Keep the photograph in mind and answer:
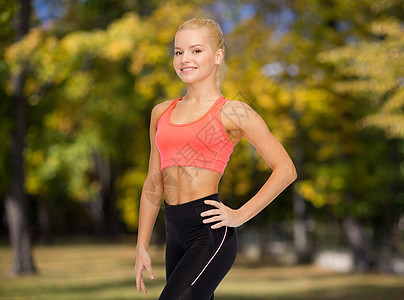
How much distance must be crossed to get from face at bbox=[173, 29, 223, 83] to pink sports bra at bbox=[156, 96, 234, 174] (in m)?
0.21

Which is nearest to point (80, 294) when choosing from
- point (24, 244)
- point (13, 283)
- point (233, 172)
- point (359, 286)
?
point (13, 283)

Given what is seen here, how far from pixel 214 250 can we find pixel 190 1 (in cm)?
1388

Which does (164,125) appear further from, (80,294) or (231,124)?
(80,294)

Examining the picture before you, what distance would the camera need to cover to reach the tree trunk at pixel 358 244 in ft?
60.3

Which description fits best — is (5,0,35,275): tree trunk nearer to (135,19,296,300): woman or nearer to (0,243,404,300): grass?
(0,243,404,300): grass

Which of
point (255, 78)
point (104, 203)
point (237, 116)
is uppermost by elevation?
point (255, 78)

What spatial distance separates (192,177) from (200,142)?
19 cm

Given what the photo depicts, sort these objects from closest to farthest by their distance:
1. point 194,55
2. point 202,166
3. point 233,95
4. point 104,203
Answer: point 202,166 → point 194,55 → point 233,95 → point 104,203

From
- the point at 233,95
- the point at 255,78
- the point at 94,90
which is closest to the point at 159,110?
the point at 233,95

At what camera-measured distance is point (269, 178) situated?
2734 mm

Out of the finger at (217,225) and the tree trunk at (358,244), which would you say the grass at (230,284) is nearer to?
the tree trunk at (358,244)

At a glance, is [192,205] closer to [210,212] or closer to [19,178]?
[210,212]

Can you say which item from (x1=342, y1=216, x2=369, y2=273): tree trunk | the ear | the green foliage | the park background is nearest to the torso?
the ear

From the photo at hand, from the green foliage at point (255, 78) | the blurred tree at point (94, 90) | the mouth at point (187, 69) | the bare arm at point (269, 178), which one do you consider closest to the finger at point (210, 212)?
the bare arm at point (269, 178)
